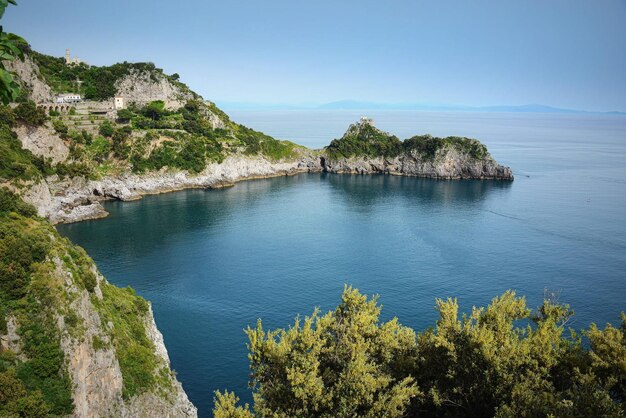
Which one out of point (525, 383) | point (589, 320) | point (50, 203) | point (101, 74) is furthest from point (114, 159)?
point (525, 383)

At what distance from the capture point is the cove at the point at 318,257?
5256 centimetres

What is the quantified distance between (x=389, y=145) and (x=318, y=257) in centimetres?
9559

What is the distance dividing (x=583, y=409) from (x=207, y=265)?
60.1 m

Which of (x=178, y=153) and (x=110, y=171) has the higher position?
(x=178, y=153)

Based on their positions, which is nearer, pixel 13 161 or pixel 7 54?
pixel 7 54

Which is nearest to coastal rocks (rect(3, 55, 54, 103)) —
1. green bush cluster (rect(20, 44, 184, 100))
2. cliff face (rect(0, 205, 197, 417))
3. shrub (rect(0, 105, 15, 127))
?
green bush cluster (rect(20, 44, 184, 100))

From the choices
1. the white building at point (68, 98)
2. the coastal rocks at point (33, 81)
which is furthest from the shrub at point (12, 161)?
the white building at point (68, 98)

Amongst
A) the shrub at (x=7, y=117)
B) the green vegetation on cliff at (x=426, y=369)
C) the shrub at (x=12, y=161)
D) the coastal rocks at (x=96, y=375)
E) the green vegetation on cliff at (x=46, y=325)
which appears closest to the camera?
the green vegetation on cliff at (x=426, y=369)

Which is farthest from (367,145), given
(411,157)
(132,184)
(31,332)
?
(31,332)

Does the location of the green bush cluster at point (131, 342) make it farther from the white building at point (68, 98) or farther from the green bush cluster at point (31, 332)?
the white building at point (68, 98)

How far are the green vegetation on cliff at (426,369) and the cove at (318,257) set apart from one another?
63.7 ft

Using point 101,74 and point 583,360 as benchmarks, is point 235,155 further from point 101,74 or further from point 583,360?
point 583,360

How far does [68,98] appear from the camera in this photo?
12600 centimetres

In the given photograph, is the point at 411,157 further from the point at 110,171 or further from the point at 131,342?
the point at 131,342
